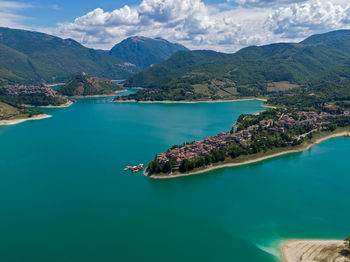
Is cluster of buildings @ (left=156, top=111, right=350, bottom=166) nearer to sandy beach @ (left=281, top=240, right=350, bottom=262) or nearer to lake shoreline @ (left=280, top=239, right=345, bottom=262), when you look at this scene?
lake shoreline @ (left=280, top=239, right=345, bottom=262)

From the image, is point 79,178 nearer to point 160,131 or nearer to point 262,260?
point 262,260

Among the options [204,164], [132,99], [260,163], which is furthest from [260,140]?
[132,99]

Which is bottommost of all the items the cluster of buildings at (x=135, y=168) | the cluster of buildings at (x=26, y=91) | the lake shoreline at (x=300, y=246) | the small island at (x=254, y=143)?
the lake shoreline at (x=300, y=246)

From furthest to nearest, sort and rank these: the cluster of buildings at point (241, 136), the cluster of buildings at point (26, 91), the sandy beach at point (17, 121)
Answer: the cluster of buildings at point (26, 91)
the sandy beach at point (17, 121)
the cluster of buildings at point (241, 136)

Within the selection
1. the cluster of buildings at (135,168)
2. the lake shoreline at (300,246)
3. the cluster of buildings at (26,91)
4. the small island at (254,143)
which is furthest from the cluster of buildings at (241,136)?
the cluster of buildings at (26,91)

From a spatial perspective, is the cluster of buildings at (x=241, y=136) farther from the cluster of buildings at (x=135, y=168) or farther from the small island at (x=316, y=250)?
the small island at (x=316, y=250)

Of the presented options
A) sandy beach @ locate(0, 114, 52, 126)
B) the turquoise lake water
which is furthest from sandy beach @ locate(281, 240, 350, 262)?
sandy beach @ locate(0, 114, 52, 126)
